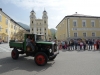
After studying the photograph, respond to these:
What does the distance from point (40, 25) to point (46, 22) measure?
639 centimetres

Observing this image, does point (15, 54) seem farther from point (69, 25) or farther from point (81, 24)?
point (81, 24)

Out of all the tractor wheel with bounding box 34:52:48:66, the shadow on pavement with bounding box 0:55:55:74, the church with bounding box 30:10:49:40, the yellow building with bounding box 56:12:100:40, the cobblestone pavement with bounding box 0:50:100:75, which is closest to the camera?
the cobblestone pavement with bounding box 0:50:100:75

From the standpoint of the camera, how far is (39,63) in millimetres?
7004

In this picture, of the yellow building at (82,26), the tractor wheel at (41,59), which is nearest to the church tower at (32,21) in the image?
the yellow building at (82,26)

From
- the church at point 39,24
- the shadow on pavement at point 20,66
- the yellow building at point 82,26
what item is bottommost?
the shadow on pavement at point 20,66

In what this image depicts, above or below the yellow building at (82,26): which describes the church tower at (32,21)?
above

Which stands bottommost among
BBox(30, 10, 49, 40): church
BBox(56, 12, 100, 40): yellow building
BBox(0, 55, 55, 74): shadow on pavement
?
BBox(0, 55, 55, 74): shadow on pavement

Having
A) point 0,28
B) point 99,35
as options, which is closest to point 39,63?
point 99,35

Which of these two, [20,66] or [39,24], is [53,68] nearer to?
[20,66]

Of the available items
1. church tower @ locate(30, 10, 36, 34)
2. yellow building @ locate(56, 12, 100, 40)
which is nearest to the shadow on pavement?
yellow building @ locate(56, 12, 100, 40)

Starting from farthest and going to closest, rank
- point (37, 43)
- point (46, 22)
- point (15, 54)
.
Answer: point (46, 22)
point (15, 54)
point (37, 43)

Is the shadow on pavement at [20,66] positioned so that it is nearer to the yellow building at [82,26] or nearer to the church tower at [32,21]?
the yellow building at [82,26]

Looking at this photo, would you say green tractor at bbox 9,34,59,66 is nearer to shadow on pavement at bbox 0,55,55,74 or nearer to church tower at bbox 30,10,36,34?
shadow on pavement at bbox 0,55,55,74

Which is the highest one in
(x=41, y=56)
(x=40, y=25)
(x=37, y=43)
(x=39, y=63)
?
(x=40, y=25)
